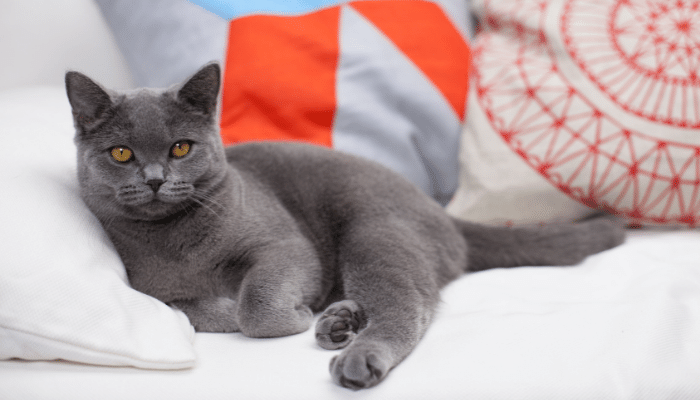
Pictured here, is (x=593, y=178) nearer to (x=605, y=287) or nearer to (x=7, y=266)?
(x=605, y=287)

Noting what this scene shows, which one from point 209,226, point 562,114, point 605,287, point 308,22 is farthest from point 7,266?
point 562,114

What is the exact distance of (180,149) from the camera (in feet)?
3.16

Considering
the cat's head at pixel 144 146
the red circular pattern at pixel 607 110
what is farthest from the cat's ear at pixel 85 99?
the red circular pattern at pixel 607 110

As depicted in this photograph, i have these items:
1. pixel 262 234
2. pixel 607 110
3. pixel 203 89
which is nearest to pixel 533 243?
pixel 607 110

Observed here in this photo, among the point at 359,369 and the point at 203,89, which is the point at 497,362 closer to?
the point at 359,369

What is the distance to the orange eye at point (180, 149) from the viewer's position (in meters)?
0.96

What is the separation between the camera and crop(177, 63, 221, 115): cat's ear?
0.96 m

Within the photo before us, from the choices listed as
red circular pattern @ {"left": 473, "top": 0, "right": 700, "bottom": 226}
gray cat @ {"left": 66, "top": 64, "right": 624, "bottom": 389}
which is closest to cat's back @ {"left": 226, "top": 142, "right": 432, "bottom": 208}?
gray cat @ {"left": 66, "top": 64, "right": 624, "bottom": 389}

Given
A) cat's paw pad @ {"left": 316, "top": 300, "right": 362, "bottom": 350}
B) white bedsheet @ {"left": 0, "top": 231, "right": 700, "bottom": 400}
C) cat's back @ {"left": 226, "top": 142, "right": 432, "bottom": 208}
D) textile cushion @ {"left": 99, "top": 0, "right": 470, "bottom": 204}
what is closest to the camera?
white bedsheet @ {"left": 0, "top": 231, "right": 700, "bottom": 400}

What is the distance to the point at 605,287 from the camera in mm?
1038

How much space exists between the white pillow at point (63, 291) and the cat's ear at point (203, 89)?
0.91 feet

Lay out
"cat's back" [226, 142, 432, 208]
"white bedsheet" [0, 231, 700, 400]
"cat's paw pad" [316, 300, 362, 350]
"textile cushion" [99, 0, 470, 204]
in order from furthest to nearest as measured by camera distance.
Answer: "textile cushion" [99, 0, 470, 204] < "cat's back" [226, 142, 432, 208] < "cat's paw pad" [316, 300, 362, 350] < "white bedsheet" [0, 231, 700, 400]

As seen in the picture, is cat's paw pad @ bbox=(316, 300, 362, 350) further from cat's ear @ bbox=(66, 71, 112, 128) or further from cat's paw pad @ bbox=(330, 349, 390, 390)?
cat's ear @ bbox=(66, 71, 112, 128)

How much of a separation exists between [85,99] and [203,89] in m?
0.20
